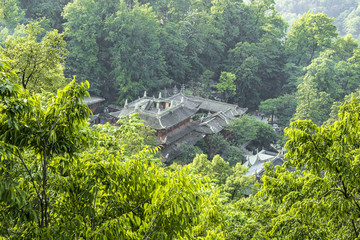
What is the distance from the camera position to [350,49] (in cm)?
4481

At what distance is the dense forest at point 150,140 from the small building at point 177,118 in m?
1.58

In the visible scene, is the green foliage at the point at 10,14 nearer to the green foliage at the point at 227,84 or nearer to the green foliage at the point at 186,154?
the green foliage at the point at 186,154

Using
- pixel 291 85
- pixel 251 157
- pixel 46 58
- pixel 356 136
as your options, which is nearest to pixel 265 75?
pixel 291 85

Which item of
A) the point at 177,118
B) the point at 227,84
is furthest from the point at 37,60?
the point at 227,84

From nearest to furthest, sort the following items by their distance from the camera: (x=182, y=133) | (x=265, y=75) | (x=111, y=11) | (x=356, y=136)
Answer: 1. (x=356, y=136)
2. (x=182, y=133)
3. (x=111, y=11)
4. (x=265, y=75)

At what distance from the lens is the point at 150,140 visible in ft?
70.8

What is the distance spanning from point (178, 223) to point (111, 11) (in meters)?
33.1

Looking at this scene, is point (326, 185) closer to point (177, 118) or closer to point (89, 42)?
point (177, 118)

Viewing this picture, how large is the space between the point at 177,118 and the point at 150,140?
604cm

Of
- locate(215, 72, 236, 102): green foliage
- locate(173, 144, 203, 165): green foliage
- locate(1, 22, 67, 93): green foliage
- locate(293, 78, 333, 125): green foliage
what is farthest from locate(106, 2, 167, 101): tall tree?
locate(1, 22, 67, 93): green foliage

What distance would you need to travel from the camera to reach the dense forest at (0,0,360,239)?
3.44 m

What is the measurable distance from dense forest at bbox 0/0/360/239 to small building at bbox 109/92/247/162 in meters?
1.58

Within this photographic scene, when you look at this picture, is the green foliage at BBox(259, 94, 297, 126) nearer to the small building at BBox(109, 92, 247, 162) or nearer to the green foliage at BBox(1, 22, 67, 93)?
the small building at BBox(109, 92, 247, 162)

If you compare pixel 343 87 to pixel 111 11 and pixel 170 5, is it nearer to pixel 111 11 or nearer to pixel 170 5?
pixel 170 5
